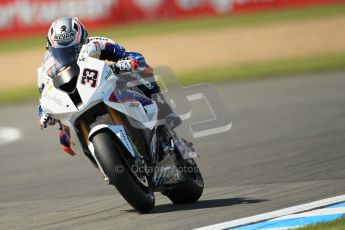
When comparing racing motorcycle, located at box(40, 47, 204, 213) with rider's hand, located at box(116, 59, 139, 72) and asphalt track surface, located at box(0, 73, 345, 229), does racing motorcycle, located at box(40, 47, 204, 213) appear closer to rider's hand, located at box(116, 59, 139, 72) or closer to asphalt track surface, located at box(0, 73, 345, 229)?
rider's hand, located at box(116, 59, 139, 72)

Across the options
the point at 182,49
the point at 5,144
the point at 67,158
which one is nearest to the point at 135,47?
the point at 182,49

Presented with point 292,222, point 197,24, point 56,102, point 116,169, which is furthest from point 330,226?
point 197,24

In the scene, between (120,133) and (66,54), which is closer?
(120,133)

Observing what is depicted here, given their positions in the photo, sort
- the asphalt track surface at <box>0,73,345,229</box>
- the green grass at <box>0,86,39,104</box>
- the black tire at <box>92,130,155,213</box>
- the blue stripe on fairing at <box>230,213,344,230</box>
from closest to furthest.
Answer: the blue stripe on fairing at <box>230,213,344,230</box>
the black tire at <box>92,130,155,213</box>
the asphalt track surface at <box>0,73,345,229</box>
the green grass at <box>0,86,39,104</box>

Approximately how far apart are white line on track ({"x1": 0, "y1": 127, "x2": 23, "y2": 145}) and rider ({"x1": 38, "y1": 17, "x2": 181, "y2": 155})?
7308mm

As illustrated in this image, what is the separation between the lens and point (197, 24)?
107 feet

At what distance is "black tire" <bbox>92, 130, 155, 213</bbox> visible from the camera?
277 inches

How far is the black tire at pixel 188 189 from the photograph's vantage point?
26.3 feet

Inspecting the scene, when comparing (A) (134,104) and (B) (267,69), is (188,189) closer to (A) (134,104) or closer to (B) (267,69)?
(A) (134,104)

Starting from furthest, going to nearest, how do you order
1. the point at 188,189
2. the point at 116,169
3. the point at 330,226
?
1. the point at 188,189
2. the point at 116,169
3. the point at 330,226

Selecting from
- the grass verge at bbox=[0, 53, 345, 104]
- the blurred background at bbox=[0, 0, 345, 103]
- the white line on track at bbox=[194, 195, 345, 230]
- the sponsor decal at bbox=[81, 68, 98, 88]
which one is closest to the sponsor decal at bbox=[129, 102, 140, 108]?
the sponsor decal at bbox=[81, 68, 98, 88]

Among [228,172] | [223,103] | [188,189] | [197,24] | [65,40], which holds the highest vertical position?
[65,40]

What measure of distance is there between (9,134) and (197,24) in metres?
17.8

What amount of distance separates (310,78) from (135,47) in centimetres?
1035
